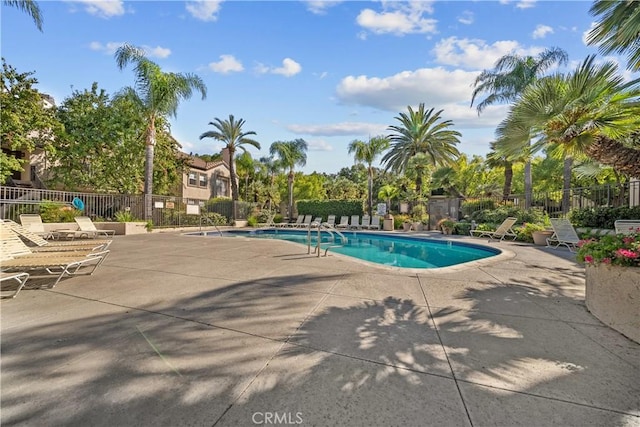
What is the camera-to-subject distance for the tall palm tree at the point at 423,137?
22.0 meters

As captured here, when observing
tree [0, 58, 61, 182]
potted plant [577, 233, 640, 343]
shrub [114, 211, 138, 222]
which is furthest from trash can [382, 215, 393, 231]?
→ tree [0, 58, 61, 182]

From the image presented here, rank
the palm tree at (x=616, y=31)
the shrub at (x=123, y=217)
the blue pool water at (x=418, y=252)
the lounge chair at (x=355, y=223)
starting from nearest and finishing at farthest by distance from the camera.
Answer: the palm tree at (x=616, y=31)
the blue pool water at (x=418, y=252)
the shrub at (x=123, y=217)
the lounge chair at (x=355, y=223)

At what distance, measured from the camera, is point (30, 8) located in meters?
10.0

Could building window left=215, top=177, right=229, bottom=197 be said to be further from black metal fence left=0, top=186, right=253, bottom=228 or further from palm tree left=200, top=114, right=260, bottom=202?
black metal fence left=0, top=186, right=253, bottom=228

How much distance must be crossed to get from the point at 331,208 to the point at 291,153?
7.74 meters

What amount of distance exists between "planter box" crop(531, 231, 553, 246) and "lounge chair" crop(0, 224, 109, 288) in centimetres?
1291

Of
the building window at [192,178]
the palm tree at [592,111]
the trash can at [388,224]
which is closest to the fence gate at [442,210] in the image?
the trash can at [388,224]

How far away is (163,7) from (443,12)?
865 centimetres

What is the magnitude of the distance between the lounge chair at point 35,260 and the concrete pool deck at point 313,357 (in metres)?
0.39

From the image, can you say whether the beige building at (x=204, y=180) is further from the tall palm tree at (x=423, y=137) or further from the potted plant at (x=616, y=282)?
the potted plant at (x=616, y=282)

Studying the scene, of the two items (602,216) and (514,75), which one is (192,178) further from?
(602,216)

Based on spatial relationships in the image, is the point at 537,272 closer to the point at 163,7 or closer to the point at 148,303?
the point at 148,303

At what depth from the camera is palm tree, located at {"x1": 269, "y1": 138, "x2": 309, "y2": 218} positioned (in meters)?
27.8

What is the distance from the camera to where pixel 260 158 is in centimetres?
4225
